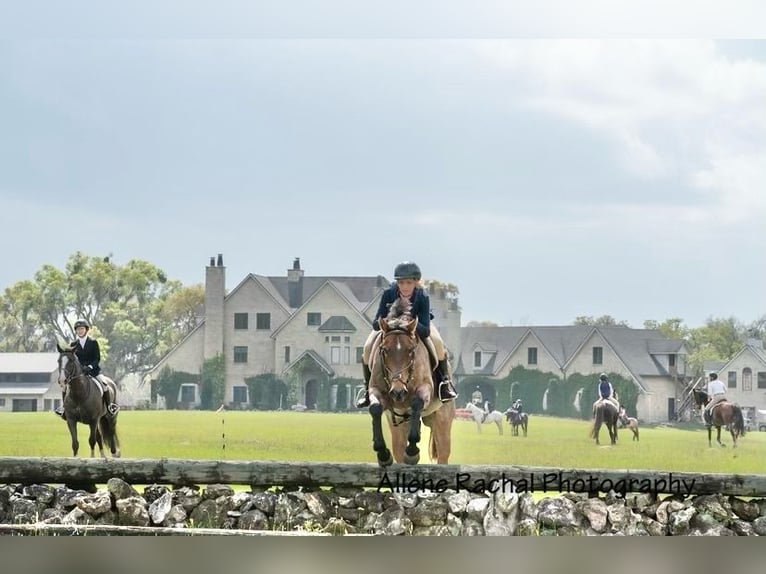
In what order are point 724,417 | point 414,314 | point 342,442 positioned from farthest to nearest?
point 724,417 < point 342,442 < point 414,314

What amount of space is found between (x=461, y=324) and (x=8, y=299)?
3.88 metres

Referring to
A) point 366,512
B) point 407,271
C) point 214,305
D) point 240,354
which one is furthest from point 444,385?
point 214,305

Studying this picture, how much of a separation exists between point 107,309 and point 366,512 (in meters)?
2.95

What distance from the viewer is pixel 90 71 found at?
35.0 feet

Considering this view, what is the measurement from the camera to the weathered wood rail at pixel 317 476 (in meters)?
9.73

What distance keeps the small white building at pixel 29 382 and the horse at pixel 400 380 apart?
9.27ft

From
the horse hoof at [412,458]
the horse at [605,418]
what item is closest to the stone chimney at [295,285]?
the horse hoof at [412,458]

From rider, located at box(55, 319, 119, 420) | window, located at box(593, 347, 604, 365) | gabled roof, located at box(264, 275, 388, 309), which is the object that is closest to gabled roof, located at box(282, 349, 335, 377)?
gabled roof, located at box(264, 275, 388, 309)

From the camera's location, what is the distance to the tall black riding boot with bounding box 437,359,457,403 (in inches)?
379

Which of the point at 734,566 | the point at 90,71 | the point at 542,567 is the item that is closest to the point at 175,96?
the point at 90,71

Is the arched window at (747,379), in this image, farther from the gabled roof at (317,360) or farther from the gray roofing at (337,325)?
the gabled roof at (317,360)

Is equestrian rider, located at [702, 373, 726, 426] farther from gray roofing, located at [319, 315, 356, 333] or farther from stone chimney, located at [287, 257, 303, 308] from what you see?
stone chimney, located at [287, 257, 303, 308]

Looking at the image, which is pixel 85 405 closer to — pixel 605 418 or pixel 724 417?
pixel 605 418

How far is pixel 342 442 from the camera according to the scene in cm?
1065
